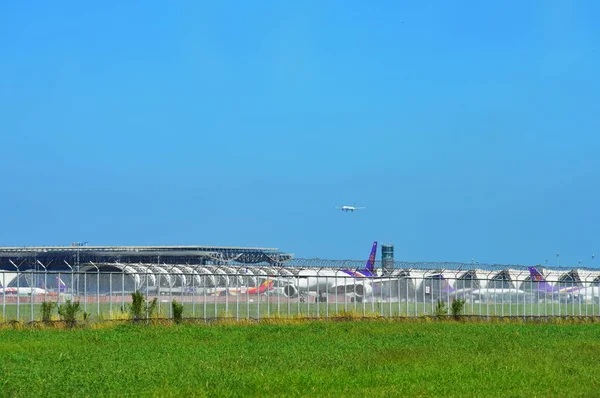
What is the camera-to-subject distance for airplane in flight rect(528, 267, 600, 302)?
65000 mm

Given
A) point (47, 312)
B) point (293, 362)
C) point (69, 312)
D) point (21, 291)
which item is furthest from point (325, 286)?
point (293, 362)

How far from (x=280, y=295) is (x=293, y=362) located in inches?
1021

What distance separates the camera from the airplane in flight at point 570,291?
65.0 m

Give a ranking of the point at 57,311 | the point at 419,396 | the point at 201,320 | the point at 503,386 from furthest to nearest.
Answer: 1. the point at 201,320
2. the point at 57,311
3. the point at 503,386
4. the point at 419,396

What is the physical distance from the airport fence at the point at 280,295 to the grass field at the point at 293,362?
5855 mm

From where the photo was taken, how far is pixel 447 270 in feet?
247

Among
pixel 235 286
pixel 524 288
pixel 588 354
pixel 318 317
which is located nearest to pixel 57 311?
pixel 235 286

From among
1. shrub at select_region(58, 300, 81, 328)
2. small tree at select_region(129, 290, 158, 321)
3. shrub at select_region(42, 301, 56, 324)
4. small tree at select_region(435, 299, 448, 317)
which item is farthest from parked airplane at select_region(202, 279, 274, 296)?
small tree at select_region(435, 299, 448, 317)

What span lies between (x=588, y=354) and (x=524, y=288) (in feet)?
106

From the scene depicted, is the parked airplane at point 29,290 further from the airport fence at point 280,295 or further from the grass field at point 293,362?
the grass field at point 293,362

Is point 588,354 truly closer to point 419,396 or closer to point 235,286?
point 419,396

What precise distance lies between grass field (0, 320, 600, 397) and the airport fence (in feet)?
19.2

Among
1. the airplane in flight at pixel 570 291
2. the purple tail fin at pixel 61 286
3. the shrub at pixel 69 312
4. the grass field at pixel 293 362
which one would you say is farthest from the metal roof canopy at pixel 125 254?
the grass field at pixel 293 362

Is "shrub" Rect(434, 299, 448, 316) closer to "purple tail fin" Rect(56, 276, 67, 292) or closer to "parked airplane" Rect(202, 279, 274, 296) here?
"parked airplane" Rect(202, 279, 274, 296)
